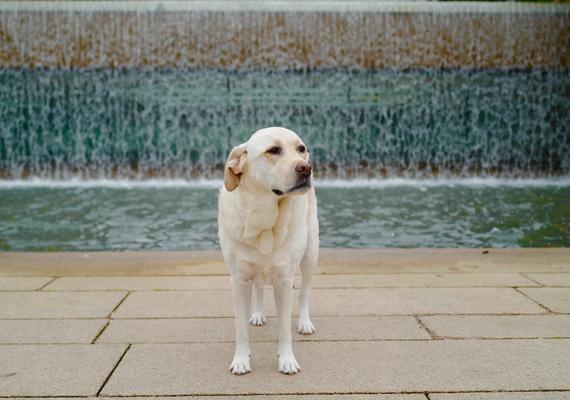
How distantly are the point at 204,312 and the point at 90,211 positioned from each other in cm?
617

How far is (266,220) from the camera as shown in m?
3.42

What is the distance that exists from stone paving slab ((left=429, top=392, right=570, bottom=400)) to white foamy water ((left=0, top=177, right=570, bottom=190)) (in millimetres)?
9923

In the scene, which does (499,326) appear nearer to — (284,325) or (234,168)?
(284,325)

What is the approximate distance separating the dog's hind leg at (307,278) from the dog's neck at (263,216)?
1.84ft

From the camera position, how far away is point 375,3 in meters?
16.5

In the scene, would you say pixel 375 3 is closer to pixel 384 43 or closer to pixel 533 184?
pixel 384 43

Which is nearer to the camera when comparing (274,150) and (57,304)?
(274,150)

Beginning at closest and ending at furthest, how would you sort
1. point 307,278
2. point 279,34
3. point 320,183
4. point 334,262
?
point 307,278 → point 334,262 → point 320,183 → point 279,34

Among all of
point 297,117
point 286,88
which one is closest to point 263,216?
point 286,88

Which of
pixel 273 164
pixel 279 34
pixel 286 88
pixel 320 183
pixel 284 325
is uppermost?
pixel 279 34

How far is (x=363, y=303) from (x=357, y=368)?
51.7 inches

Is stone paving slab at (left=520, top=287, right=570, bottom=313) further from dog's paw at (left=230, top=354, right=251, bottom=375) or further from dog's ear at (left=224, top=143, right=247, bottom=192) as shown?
dog's ear at (left=224, top=143, right=247, bottom=192)

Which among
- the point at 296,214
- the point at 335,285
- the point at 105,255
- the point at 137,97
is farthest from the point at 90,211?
the point at 137,97

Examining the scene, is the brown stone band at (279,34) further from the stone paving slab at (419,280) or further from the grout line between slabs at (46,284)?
the stone paving slab at (419,280)
